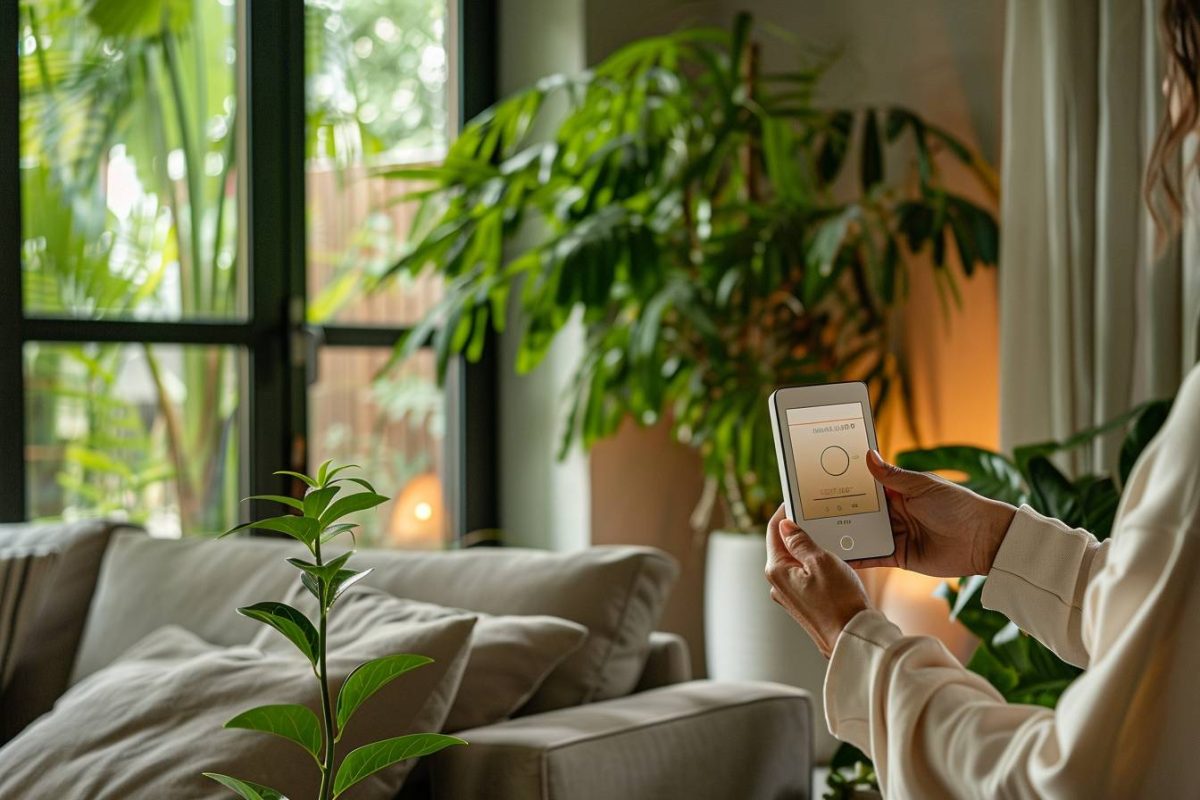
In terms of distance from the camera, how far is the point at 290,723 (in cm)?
106

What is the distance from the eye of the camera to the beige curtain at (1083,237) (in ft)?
7.94

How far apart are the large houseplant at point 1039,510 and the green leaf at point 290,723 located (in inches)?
46.4

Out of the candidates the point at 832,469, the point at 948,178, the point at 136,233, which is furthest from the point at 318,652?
the point at 948,178

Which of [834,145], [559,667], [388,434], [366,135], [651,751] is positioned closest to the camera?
[651,751]

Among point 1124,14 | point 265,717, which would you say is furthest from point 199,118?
point 265,717

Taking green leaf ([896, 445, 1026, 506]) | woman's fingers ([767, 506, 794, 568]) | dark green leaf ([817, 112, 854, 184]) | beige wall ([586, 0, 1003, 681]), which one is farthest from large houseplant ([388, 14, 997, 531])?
woman's fingers ([767, 506, 794, 568])

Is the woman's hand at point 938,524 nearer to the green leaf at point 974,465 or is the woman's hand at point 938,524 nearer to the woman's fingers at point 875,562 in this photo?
the woman's fingers at point 875,562

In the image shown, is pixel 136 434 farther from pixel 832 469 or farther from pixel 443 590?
pixel 832 469

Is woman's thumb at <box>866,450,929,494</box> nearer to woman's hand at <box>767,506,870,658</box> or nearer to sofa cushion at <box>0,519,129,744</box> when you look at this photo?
woman's hand at <box>767,506,870,658</box>

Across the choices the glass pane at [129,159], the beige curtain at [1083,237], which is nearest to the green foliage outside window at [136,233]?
the glass pane at [129,159]

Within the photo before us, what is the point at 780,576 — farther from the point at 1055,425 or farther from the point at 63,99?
the point at 63,99

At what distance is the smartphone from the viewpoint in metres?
1.26

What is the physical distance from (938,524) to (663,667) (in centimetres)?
85

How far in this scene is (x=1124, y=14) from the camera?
8.04 feet
